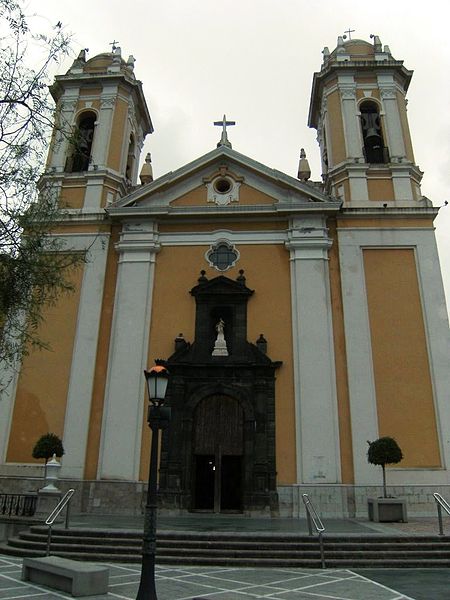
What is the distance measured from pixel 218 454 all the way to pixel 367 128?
44.1 feet

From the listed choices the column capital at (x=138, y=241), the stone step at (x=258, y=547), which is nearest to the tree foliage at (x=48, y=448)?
the stone step at (x=258, y=547)

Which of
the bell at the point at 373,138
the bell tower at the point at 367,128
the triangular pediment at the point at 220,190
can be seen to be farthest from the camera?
the bell at the point at 373,138

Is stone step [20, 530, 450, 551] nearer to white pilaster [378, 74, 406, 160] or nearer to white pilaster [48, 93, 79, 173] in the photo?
white pilaster [378, 74, 406, 160]

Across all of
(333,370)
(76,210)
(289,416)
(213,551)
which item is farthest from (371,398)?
(76,210)

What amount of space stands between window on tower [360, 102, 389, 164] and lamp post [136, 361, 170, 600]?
49.6ft

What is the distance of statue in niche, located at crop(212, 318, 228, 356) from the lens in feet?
54.9

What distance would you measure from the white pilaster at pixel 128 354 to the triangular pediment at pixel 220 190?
3.48 feet

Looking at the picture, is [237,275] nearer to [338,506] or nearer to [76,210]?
[76,210]

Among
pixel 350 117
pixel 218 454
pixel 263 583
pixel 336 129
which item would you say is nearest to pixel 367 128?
pixel 350 117

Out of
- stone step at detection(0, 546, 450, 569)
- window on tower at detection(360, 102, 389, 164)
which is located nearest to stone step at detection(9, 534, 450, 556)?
stone step at detection(0, 546, 450, 569)

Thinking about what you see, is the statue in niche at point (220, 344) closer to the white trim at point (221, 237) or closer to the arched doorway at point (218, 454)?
the arched doorway at point (218, 454)

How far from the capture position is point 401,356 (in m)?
16.3

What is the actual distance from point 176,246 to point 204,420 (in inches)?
242

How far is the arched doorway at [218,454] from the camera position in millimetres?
15414
